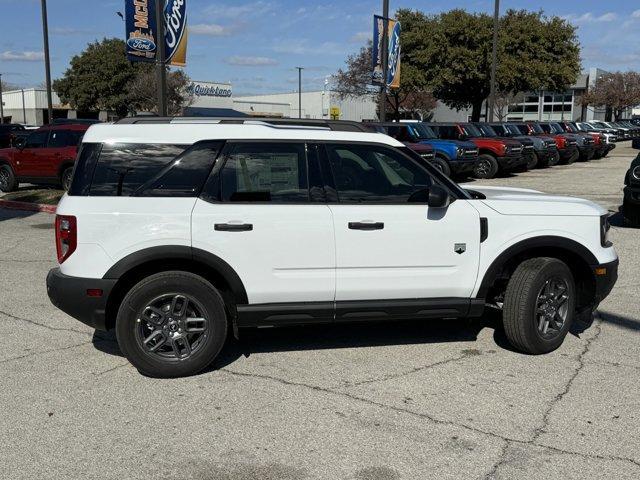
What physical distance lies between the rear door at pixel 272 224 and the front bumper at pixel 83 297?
732 millimetres

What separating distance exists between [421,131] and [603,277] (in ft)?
48.1

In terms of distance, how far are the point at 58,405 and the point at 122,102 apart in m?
57.9

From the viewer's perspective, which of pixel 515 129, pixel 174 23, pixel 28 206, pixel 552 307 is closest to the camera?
pixel 552 307

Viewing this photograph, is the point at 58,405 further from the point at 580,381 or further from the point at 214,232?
the point at 580,381

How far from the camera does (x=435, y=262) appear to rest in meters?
4.86

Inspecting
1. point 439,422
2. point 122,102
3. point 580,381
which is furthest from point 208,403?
point 122,102

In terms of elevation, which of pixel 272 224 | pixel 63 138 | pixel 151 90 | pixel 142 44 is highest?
pixel 151 90

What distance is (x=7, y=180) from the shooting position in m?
16.9

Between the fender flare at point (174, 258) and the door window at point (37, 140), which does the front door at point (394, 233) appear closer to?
the fender flare at point (174, 258)

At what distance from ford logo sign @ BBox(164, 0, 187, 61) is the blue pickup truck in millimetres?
7597

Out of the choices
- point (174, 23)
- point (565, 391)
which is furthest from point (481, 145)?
point (565, 391)

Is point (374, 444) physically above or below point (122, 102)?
below

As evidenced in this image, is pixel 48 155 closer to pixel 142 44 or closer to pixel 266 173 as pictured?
pixel 142 44

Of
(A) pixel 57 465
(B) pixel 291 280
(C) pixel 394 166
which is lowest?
(A) pixel 57 465
